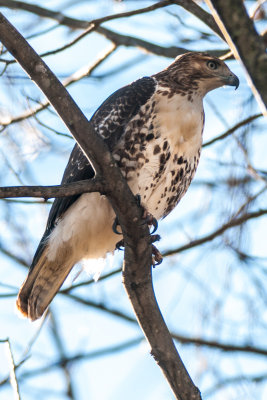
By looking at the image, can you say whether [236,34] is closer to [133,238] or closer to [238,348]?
[133,238]

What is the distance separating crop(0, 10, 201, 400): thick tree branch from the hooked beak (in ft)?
5.90

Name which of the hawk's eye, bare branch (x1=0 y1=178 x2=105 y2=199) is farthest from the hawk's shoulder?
bare branch (x1=0 y1=178 x2=105 y2=199)

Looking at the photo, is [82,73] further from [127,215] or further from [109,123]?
[127,215]

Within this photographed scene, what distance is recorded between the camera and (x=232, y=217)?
517 cm

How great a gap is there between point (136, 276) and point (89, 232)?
111cm

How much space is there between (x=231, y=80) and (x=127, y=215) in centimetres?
190

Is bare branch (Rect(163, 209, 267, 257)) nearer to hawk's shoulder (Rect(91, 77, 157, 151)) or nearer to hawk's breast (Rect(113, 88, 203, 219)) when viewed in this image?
hawk's breast (Rect(113, 88, 203, 219))

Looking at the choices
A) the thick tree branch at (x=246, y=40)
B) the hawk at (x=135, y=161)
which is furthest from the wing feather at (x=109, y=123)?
the thick tree branch at (x=246, y=40)

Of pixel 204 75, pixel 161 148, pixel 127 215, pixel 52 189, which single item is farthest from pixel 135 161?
pixel 52 189

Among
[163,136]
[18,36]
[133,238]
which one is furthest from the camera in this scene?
[163,136]

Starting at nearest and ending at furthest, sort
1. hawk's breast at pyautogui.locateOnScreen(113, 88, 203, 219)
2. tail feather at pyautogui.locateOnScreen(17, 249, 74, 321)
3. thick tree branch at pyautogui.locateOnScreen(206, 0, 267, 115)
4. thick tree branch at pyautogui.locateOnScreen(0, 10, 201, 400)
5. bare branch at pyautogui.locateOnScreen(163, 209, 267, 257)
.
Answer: thick tree branch at pyautogui.locateOnScreen(206, 0, 267, 115) → thick tree branch at pyautogui.locateOnScreen(0, 10, 201, 400) → hawk's breast at pyautogui.locateOnScreen(113, 88, 203, 219) → tail feather at pyautogui.locateOnScreen(17, 249, 74, 321) → bare branch at pyautogui.locateOnScreen(163, 209, 267, 257)

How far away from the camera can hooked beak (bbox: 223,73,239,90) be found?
491cm

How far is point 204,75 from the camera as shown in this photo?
16.2 ft

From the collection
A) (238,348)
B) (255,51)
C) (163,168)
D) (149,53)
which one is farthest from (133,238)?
(149,53)
